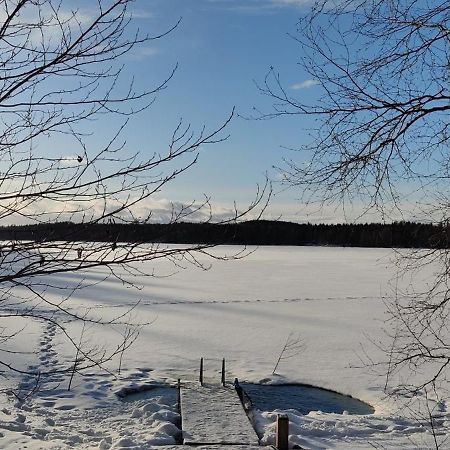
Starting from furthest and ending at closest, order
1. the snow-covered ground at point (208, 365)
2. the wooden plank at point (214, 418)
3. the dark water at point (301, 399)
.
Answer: the dark water at point (301, 399), the snow-covered ground at point (208, 365), the wooden plank at point (214, 418)

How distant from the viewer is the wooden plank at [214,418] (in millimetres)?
6641

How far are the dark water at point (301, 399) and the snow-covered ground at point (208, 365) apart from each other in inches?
9.3

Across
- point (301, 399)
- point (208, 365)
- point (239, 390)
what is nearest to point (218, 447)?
point (239, 390)

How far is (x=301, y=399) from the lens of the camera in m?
9.01

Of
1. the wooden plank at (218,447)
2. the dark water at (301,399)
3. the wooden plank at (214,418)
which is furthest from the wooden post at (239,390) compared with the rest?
the wooden plank at (218,447)

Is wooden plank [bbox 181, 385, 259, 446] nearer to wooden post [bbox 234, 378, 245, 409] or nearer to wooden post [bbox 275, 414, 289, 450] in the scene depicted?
wooden post [bbox 234, 378, 245, 409]

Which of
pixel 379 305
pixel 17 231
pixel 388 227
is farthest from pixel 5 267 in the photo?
pixel 379 305

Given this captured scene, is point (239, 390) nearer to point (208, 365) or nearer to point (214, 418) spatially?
point (214, 418)

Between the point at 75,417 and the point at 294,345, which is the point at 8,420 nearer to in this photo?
the point at 75,417

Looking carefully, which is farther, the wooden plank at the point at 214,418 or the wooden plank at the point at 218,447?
the wooden plank at the point at 214,418

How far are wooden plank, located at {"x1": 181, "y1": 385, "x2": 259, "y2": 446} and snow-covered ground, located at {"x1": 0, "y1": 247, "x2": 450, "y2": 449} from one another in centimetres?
19

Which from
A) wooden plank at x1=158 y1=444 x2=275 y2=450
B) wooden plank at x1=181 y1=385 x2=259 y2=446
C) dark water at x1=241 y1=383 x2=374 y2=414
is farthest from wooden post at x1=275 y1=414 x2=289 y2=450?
dark water at x1=241 y1=383 x2=374 y2=414

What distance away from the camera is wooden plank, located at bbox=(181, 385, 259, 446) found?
6641mm

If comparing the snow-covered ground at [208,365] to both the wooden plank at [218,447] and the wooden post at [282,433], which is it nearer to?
the wooden plank at [218,447]
